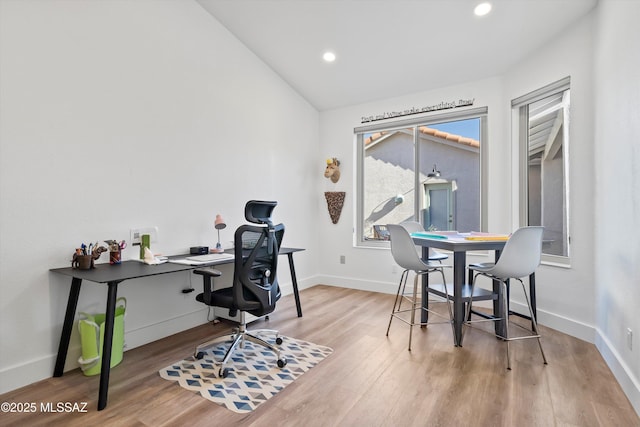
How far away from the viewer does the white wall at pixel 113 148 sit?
2057 millimetres

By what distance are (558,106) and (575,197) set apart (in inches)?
37.9

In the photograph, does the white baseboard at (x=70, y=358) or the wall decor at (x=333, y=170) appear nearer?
the white baseboard at (x=70, y=358)

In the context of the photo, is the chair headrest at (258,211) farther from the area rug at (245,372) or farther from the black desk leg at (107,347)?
the area rug at (245,372)

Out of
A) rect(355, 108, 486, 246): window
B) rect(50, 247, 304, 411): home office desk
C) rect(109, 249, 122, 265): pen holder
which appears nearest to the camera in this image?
rect(50, 247, 304, 411): home office desk

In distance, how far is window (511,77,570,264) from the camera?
309cm

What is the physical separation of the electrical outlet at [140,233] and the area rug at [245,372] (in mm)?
1028

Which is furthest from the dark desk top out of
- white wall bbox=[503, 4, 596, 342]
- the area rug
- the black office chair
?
white wall bbox=[503, 4, 596, 342]

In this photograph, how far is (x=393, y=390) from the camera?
6.54 ft

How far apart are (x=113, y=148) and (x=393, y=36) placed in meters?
2.82

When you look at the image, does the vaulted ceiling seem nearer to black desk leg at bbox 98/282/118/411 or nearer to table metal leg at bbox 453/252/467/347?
table metal leg at bbox 453/252/467/347

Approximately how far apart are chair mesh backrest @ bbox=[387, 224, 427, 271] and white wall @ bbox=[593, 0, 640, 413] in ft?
4.09

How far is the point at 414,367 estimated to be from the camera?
89.8 inches

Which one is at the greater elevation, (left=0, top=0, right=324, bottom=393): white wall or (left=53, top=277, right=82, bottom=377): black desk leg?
(left=0, top=0, right=324, bottom=393): white wall

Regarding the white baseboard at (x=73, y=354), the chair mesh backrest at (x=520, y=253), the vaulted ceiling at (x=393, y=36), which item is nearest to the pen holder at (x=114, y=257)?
the white baseboard at (x=73, y=354)
